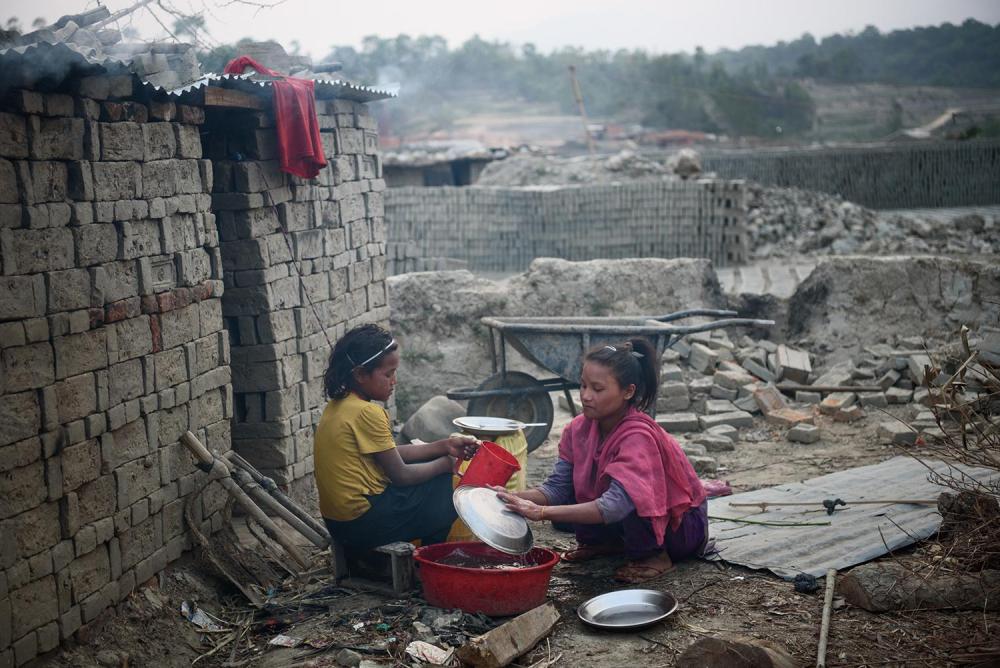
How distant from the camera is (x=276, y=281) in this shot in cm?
598

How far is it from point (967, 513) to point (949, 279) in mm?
6722

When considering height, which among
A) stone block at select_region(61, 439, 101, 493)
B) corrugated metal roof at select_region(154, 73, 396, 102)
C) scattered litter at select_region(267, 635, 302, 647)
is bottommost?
scattered litter at select_region(267, 635, 302, 647)

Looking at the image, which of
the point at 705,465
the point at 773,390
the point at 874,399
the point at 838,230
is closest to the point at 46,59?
the point at 705,465

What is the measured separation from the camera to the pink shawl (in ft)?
14.8

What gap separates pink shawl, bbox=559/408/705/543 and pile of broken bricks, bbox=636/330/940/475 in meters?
2.82

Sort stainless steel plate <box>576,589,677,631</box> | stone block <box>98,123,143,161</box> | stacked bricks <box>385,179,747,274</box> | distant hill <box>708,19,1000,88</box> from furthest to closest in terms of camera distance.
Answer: distant hill <box>708,19,1000,88</box>
stacked bricks <box>385,179,747,274</box>
stone block <box>98,123,143,161</box>
stainless steel plate <box>576,589,677,631</box>

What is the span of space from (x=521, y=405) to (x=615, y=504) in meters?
3.80

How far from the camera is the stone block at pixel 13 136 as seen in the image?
148 inches

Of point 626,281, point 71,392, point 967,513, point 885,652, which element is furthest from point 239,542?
point 626,281

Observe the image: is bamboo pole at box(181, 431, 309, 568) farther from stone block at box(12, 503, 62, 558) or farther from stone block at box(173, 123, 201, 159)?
stone block at box(173, 123, 201, 159)

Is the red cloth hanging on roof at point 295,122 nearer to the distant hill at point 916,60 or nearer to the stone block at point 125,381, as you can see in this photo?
the stone block at point 125,381

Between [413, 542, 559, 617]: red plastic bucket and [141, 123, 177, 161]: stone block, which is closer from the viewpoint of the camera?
[413, 542, 559, 617]: red plastic bucket

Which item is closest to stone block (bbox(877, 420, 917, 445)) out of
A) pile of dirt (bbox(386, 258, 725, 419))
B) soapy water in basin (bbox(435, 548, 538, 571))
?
pile of dirt (bbox(386, 258, 725, 419))

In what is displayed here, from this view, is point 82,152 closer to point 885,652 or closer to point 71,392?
point 71,392
